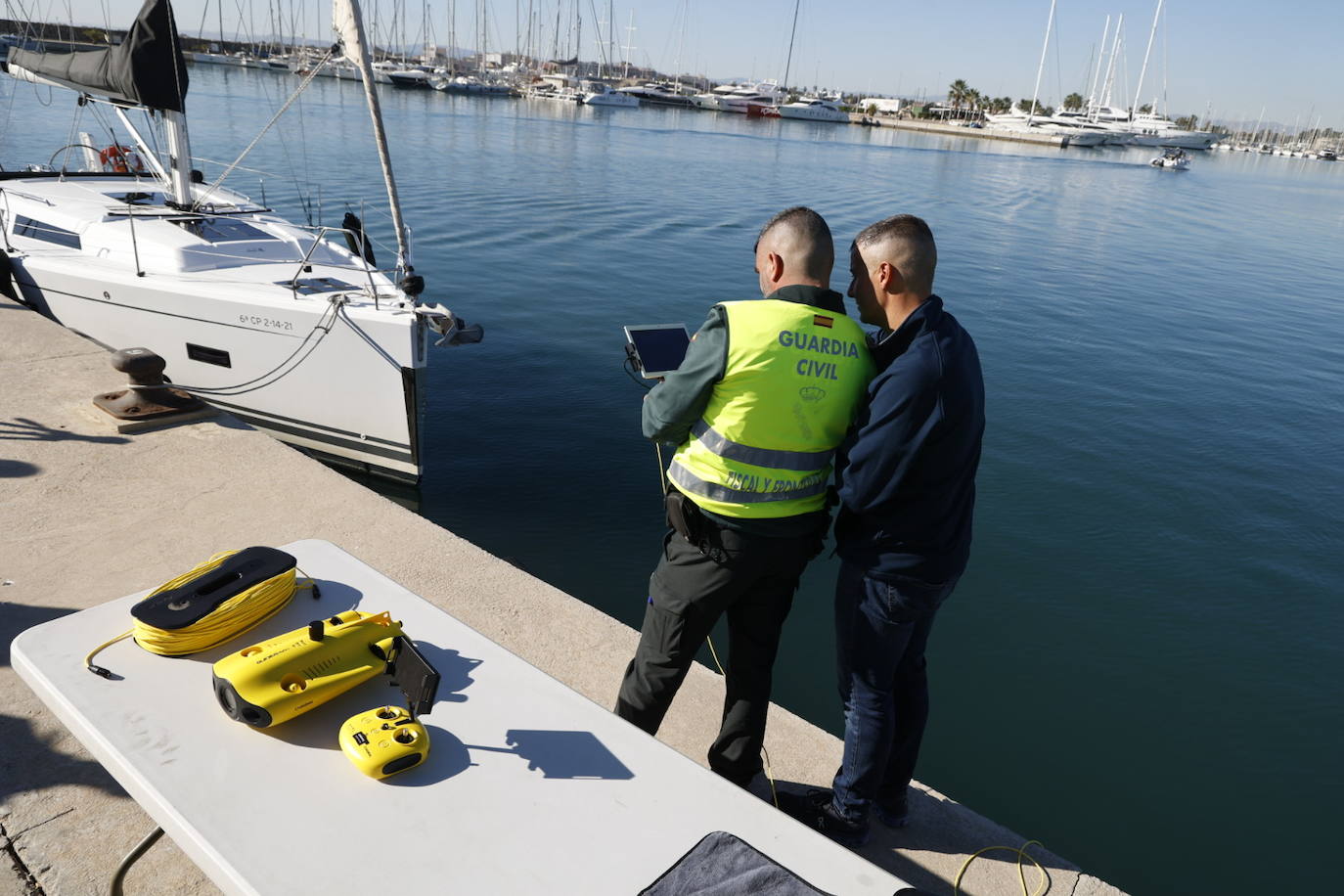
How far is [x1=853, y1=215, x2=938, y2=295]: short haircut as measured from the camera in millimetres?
2355

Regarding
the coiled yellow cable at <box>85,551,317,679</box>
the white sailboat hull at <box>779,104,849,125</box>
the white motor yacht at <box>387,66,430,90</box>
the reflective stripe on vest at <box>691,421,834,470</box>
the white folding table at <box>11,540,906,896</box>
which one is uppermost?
the white sailboat hull at <box>779,104,849,125</box>

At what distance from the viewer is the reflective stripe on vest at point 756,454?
8.01 feet

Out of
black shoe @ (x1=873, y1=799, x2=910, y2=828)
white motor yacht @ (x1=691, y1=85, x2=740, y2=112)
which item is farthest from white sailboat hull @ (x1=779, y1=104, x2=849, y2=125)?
black shoe @ (x1=873, y1=799, x2=910, y2=828)

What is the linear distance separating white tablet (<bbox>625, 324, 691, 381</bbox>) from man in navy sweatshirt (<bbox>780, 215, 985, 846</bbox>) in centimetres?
94

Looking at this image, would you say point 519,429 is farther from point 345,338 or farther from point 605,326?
point 605,326

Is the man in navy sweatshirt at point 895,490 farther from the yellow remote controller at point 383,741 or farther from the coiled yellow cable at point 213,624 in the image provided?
the coiled yellow cable at point 213,624

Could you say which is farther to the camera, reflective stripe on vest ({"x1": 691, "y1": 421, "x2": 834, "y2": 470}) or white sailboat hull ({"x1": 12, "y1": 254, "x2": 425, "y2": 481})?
white sailboat hull ({"x1": 12, "y1": 254, "x2": 425, "y2": 481})

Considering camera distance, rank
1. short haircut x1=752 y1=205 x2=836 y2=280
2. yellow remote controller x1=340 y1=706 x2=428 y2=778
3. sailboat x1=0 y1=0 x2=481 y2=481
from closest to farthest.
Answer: yellow remote controller x1=340 y1=706 x2=428 y2=778
short haircut x1=752 y1=205 x2=836 y2=280
sailboat x1=0 y1=0 x2=481 y2=481

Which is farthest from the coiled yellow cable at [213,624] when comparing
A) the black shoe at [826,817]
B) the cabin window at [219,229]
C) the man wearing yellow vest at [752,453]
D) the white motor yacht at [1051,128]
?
the white motor yacht at [1051,128]

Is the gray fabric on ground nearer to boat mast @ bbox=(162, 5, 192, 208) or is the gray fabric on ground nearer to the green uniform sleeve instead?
the green uniform sleeve

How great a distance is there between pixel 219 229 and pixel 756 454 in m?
8.63

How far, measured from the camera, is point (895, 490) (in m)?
2.38

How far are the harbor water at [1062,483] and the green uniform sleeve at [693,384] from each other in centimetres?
351

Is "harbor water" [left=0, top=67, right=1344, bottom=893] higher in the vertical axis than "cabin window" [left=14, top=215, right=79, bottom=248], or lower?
lower
